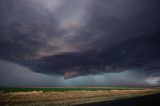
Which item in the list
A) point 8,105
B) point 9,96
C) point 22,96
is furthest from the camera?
point 22,96

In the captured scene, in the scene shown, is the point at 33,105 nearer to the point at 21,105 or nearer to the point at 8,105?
the point at 21,105

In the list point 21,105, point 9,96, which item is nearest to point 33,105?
point 21,105

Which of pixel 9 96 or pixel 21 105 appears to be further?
pixel 9 96

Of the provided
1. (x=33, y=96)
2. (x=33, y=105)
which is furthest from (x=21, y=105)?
(x=33, y=96)

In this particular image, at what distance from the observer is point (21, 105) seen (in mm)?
45750

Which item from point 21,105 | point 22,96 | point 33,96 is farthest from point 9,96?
point 21,105

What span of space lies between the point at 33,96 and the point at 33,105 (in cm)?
1907

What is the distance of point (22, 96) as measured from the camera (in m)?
61.5

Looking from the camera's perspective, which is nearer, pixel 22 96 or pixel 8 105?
pixel 8 105

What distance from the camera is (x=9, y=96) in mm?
57812

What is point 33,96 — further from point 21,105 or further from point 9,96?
point 21,105

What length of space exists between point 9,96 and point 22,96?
4917 millimetres

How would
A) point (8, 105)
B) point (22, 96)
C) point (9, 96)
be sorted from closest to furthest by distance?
point (8, 105), point (9, 96), point (22, 96)

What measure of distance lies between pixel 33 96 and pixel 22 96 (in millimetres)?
4523
